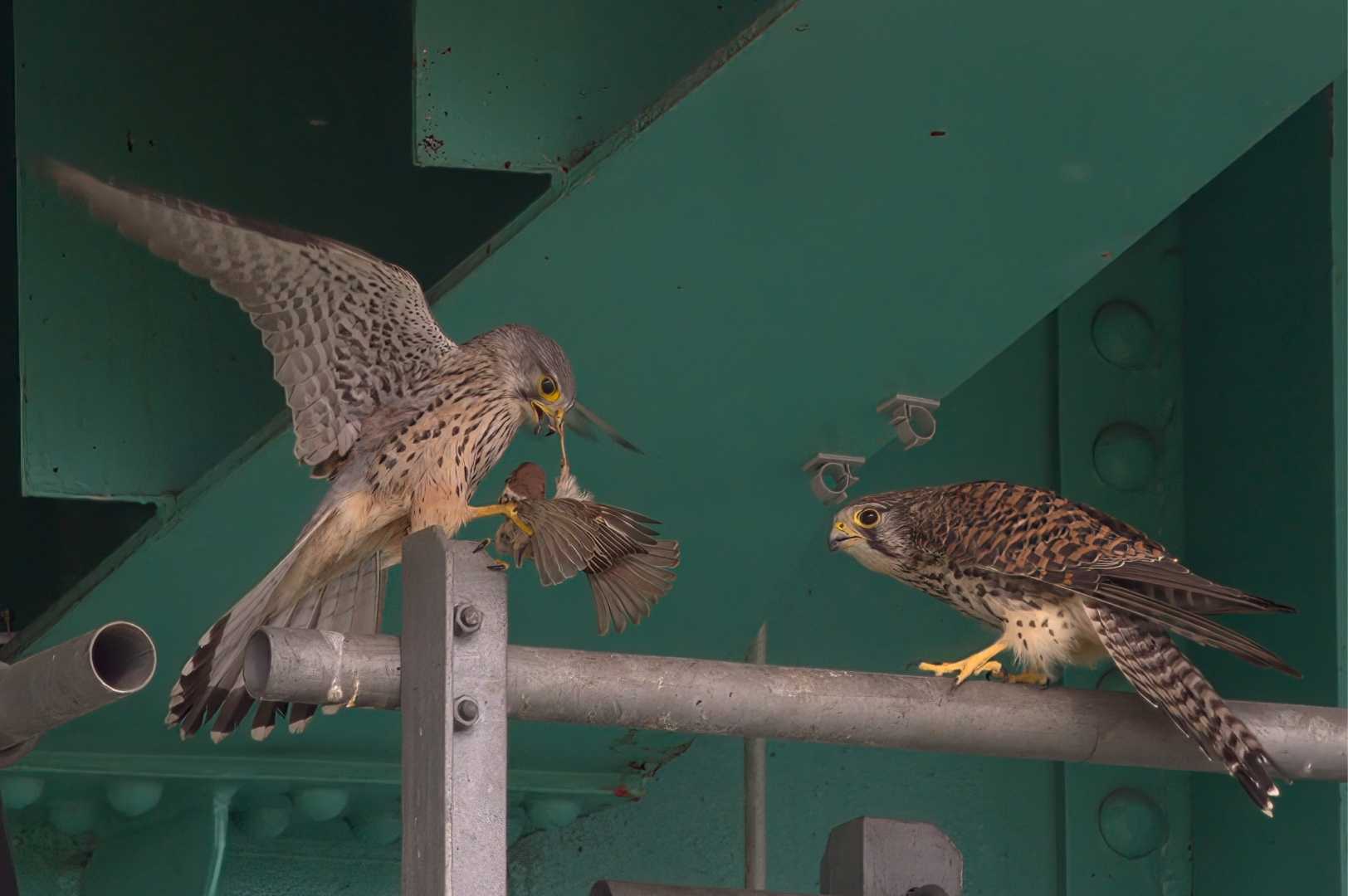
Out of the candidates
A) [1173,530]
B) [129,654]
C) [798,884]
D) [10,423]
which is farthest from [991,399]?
[129,654]

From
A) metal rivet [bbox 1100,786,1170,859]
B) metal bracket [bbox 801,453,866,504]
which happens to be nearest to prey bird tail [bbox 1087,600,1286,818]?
metal bracket [bbox 801,453,866,504]

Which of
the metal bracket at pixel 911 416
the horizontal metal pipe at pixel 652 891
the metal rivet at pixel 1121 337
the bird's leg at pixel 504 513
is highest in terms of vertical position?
the metal rivet at pixel 1121 337

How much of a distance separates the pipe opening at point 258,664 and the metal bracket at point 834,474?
5.78 ft

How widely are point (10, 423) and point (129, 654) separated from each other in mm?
2769

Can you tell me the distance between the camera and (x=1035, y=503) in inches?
153

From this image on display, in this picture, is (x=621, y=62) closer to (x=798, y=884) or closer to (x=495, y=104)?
(x=495, y=104)

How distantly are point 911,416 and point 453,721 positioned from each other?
1847 millimetres

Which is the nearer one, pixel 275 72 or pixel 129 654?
pixel 129 654

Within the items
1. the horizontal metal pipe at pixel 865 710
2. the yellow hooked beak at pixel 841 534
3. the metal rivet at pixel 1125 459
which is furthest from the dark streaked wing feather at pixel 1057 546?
the metal rivet at pixel 1125 459

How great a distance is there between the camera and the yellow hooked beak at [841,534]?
161 inches

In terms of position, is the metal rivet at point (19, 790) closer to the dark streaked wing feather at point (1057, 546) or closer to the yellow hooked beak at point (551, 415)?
the yellow hooked beak at point (551, 415)

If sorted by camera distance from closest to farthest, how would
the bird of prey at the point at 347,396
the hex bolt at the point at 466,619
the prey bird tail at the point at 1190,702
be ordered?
the hex bolt at the point at 466,619
the prey bird tail at the point at 1190,702
the bird of prey at the point at 347,396

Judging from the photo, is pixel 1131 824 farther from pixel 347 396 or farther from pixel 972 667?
pixel 347 396

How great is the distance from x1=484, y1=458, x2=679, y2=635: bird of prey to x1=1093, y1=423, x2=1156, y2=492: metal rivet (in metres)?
2.12
